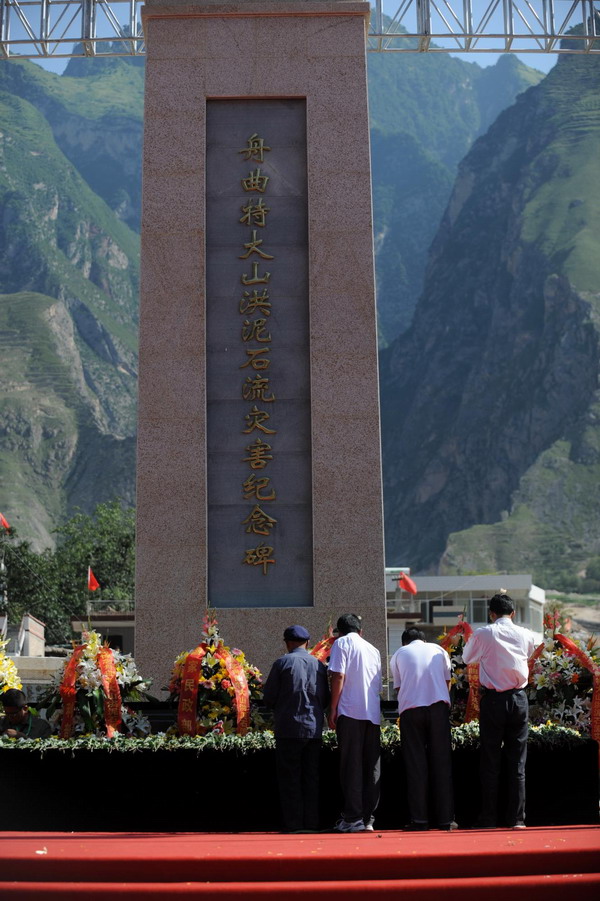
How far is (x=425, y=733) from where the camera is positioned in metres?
7.72

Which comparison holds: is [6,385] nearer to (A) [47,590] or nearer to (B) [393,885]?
(A) [47,590]

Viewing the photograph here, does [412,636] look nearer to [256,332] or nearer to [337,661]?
[337,661]

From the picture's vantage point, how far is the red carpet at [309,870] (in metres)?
5.49

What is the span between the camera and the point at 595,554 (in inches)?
4158

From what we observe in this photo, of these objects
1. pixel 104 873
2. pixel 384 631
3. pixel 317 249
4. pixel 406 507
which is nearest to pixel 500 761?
pixel 104 873

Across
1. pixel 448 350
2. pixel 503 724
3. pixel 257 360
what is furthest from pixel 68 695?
pixel 448 350

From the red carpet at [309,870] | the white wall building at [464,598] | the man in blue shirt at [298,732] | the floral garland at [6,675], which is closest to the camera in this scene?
the red carpet at [309,870]

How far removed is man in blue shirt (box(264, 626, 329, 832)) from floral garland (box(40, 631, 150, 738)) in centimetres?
114

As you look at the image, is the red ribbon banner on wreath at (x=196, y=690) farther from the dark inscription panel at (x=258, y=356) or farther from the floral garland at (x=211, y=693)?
the dark inscription panel at (x=258, y=356)

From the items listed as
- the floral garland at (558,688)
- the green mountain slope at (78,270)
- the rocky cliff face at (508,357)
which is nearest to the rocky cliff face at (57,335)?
the green mountain slope at (78,270)

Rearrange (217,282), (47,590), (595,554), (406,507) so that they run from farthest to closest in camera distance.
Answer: (406,507) → (595,554) → (47,590) → (217,282)

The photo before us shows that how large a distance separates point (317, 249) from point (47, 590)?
3993 cm

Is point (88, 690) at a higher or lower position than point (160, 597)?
lower

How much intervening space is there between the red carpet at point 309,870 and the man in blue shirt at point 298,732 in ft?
3.81
